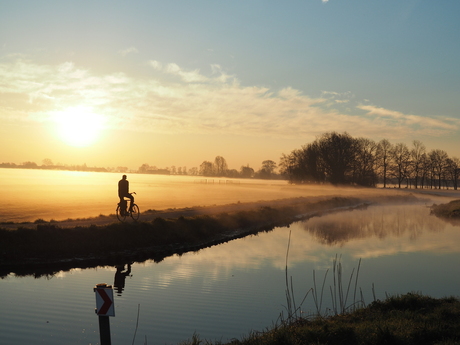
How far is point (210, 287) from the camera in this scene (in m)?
14.9

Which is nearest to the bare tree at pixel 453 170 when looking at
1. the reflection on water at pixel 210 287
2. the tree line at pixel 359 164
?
the tree line at pixel 359 164

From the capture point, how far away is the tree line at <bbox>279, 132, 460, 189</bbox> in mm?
86938

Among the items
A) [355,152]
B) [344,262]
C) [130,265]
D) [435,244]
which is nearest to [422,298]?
[344,262]

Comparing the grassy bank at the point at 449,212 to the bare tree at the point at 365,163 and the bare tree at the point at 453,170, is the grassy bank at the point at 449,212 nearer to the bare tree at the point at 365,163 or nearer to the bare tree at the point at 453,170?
the bare tree at the point at 365,163

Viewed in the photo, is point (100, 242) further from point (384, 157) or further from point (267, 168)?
point (267, 168)

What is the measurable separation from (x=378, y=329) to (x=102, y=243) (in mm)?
15870

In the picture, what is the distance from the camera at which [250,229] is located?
32.0 m

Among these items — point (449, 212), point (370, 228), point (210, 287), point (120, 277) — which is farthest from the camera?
point (449, 212)

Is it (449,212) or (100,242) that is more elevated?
(100,242)

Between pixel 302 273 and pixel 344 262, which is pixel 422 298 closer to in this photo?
pixel 302 273

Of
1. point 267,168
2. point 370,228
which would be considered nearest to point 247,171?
point 267,168

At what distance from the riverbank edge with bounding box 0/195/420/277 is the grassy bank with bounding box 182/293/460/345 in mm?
11887

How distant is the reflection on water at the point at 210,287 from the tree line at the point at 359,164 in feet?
203

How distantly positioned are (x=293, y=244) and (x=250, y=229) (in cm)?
729
